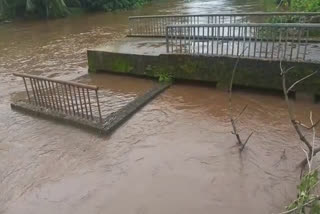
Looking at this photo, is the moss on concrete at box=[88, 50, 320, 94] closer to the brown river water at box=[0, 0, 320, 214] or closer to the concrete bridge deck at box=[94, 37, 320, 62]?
the concrete bridge deck at box=[94, 37, 320, 62]

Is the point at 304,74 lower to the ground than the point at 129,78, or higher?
higher

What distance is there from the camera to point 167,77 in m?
8.30

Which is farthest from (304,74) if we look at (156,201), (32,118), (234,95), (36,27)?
(36,27)

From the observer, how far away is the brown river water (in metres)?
4.41

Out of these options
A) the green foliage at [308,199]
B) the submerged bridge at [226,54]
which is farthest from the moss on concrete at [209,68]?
the green foliage at [308,199]

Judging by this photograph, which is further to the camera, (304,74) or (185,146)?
(304,74)

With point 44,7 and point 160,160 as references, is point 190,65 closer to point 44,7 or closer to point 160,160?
point 160,160

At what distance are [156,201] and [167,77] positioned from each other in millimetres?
4390

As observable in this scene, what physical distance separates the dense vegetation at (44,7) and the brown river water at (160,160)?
16.3m

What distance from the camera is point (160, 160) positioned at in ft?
17.3

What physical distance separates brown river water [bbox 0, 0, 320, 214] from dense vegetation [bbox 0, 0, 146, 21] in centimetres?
1628

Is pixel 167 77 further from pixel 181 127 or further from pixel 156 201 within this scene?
pixel 156 201

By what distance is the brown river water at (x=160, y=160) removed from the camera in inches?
174

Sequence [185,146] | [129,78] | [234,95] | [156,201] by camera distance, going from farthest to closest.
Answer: [129,78] → [234,95] → [185,146] → [156,201]
